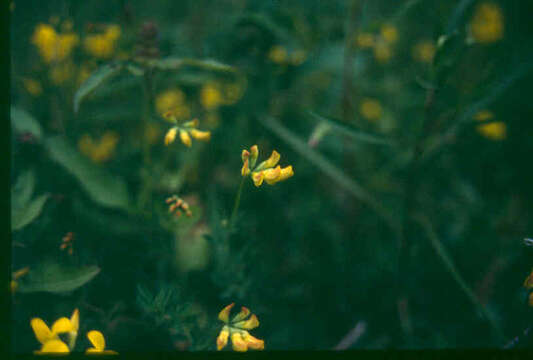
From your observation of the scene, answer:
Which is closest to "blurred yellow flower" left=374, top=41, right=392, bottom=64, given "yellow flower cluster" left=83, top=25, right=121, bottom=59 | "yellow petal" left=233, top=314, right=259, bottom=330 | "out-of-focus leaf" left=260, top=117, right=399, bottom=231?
"out-of-focus leaf" left=260, top=117, right=399, bottom=231

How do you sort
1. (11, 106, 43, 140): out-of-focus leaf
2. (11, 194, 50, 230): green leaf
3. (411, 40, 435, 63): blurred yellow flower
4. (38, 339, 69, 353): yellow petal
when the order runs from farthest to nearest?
(411, 40, 435, 63): blurred yellow flower, (11, 106, 43, 140): out-of-focus leaf, (11, 194, 50, 230): green leaf, (38, 339, 69, 353): yellow petal

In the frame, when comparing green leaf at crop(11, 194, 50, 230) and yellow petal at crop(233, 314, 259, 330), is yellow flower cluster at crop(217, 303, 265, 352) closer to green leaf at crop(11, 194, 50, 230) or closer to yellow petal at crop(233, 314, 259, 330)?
yellow petal at crop(233, 314, 259, 330)

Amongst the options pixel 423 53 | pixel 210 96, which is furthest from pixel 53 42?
pixel 423 53

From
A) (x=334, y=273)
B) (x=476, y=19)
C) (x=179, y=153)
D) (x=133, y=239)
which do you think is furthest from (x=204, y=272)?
(x=476, y=19)

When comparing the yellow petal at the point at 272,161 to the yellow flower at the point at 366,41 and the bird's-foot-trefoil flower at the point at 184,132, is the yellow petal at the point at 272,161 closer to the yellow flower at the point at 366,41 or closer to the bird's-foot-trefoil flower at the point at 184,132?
the bird's-foot-trefoil flower at the point at 184,132

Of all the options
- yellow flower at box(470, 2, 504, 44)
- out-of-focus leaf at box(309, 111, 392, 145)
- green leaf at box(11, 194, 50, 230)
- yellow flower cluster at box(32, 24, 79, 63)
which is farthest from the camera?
yellow flower at box(470, 2, 504, 44)

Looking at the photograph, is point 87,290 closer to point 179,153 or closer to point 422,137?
point 179,153

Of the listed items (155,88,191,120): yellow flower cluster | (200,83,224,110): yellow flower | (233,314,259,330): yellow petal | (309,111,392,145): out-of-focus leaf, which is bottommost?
(233,314,259,330): yellow petal
